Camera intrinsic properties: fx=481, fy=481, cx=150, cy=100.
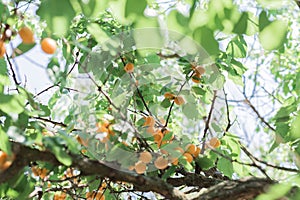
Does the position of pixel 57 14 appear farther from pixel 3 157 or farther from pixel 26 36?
pixel 3 157

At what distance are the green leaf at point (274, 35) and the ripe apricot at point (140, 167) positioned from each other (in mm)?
391

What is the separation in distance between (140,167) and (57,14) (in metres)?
0.40

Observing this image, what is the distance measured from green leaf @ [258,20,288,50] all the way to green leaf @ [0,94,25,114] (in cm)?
47

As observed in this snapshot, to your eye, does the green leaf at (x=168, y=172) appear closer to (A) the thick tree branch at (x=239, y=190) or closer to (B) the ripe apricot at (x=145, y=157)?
(B) the ripe apricot at (x=145, y=157)

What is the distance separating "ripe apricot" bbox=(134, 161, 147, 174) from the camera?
1084mm

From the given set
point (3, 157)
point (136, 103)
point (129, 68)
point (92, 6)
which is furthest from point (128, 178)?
point (136, 103)

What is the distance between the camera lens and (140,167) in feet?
3.59

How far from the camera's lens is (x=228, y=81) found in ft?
5.43

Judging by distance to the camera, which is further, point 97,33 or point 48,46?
point 97,33

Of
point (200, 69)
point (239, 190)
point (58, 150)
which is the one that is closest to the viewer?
point (58, 150)

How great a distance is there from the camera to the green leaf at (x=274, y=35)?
0.91 m

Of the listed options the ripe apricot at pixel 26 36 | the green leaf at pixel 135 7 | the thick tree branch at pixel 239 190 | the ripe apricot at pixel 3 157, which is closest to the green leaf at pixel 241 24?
the green leaf at pixel 135 7

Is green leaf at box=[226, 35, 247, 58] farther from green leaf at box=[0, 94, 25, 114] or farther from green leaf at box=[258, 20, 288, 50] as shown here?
green leaf at box=[0, 94, 25, 114]

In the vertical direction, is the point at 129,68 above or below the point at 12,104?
above
